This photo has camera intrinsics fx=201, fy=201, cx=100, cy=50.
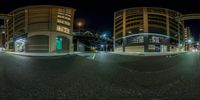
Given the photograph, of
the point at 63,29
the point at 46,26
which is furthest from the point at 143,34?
Result: the point at 46,26

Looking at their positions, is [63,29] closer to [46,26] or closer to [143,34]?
[46,26]

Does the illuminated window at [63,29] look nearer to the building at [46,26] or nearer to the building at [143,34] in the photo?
the building at [46,26]

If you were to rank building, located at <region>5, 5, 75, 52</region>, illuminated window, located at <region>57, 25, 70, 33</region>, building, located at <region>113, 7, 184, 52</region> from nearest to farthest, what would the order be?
building, located at <region>5, 5, 75, 52</region>, illuminated window, located at <region>57, 25, 70, 33</region>, building, located at <region>113, 7, 184, 52</region>

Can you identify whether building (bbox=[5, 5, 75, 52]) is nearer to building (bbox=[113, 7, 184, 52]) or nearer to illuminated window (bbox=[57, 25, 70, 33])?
illuminated window (bbox=[57, 25, 70, 33])

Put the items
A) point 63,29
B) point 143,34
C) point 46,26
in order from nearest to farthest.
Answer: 1. point 46,26
2. point 63,29
3. point 143,34

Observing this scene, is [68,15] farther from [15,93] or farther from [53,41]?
[15,93]

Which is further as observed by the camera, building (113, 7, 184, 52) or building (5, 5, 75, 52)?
A: building (113, 7, 184, 52)

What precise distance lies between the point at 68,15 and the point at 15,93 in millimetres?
21042

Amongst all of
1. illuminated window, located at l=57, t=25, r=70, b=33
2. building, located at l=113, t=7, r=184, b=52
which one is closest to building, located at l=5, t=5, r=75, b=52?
illuminated window, located at l=57, t=25, r=70, b=33

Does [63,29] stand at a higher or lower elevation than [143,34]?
lower

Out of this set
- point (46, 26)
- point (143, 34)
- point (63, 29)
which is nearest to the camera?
point (46, 26)

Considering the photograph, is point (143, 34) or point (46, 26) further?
point (143, 34)

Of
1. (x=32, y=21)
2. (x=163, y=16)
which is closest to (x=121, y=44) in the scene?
(x=163, y=16)

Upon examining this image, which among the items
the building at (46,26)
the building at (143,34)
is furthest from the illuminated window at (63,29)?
the building at (143,34)
